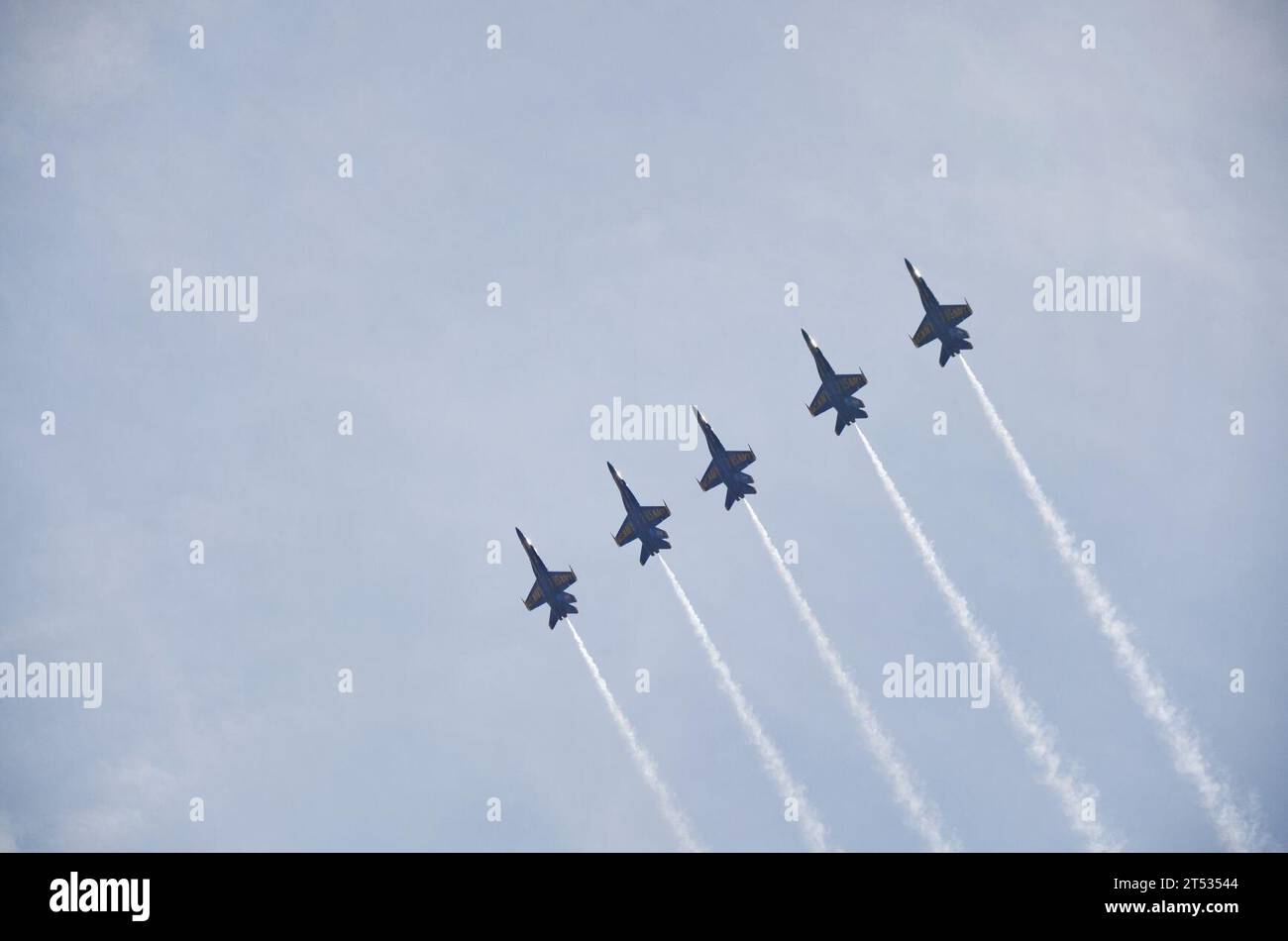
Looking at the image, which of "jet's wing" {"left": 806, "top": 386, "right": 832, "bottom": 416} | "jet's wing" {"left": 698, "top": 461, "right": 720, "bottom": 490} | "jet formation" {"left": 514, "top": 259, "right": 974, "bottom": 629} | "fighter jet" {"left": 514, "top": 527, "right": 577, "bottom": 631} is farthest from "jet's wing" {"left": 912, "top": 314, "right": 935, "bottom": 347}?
"fighter jet" {"left": 514, "top": 527, "right": 577, "bottom": 631}

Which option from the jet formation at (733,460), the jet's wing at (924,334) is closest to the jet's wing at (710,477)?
the jet formation at (733,460)

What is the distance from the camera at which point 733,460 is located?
127m

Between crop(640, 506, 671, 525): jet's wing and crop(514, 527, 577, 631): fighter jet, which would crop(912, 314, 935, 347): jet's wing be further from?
crop(514, 527, 577, 631): fighter jet

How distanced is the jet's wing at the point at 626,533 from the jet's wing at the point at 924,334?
103 ft

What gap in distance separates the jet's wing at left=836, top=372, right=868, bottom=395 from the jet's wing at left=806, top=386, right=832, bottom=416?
1803 millimetres

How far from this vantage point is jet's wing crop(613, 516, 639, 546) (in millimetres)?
127625

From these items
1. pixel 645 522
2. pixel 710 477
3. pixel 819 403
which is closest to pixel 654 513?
pixel 645 522

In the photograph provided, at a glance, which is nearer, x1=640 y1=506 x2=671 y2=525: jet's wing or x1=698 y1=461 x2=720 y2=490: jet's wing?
x1=640 y1=506 x2=671 y2=525: jet's wing

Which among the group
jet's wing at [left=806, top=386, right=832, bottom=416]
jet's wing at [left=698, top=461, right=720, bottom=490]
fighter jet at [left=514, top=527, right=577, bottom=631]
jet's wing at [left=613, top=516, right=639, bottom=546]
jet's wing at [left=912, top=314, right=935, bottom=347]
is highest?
jet's wing at [left=912, top=314, right=935, bottom=347]

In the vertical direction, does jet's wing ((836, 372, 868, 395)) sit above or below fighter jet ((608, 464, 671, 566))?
above
